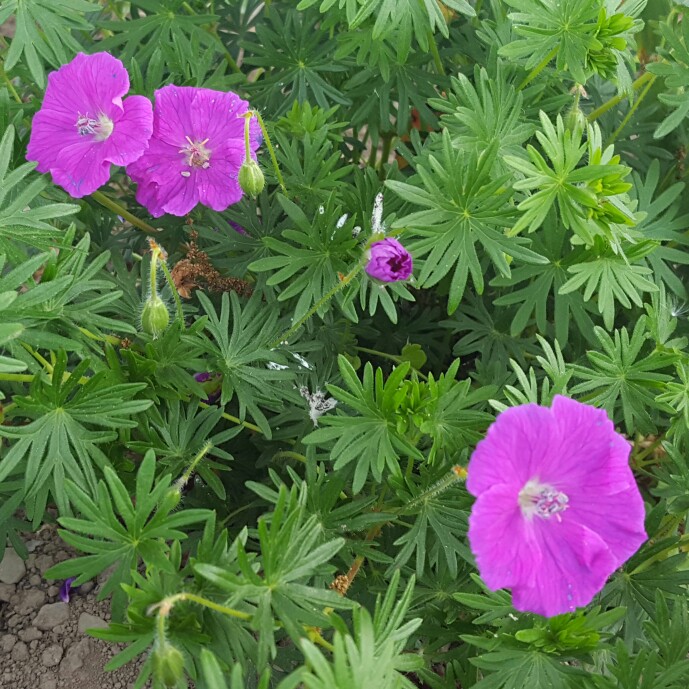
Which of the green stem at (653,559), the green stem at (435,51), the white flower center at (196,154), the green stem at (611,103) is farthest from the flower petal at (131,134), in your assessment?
the green stem at (653,559)

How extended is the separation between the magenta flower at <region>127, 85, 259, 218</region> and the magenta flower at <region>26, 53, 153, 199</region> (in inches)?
3.3

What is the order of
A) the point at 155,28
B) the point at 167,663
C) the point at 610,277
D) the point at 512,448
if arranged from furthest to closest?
the point at 155,28 < the point at 610,277 < the point at 512,448 < the point at 167,663

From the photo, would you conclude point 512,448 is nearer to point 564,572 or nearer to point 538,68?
point 564,572

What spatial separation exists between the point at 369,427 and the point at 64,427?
569 mm

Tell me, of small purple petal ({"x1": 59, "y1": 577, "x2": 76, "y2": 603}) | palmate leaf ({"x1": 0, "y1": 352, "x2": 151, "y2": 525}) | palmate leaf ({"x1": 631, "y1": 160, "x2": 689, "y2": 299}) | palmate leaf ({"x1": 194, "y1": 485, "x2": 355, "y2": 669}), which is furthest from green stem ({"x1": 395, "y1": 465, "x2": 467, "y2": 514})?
small purple petal ({"x1": 59, "y1": 577, "x2": 76, "y2": 603})

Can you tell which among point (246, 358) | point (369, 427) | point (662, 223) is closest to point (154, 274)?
point (246, 358)

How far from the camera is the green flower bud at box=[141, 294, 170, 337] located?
58.4 inches

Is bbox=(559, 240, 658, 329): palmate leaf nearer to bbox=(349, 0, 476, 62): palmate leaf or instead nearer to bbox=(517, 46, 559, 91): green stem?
bbox=(517, 46, 559, 91): green stem

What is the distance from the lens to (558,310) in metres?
1.81

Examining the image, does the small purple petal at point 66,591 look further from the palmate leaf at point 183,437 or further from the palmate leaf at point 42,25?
the palmate leaf at point 42,25

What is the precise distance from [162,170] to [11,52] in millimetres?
435

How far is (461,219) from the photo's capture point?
1.59 meters

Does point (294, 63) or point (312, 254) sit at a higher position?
point (294, 63)

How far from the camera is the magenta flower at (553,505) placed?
1.16 metres
